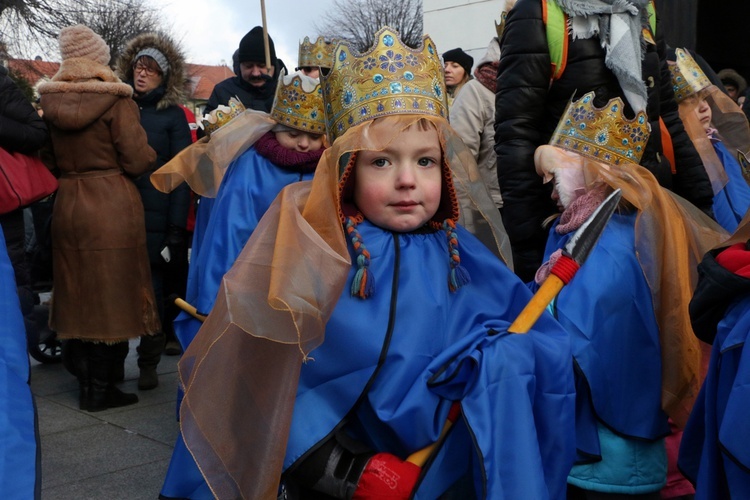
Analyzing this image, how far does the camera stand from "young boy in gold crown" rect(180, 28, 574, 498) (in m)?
2.20

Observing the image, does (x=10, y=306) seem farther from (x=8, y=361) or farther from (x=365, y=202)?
(x=365, y=202)

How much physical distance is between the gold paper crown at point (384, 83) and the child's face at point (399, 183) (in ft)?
0.31

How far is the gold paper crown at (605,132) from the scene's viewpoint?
3.35 m

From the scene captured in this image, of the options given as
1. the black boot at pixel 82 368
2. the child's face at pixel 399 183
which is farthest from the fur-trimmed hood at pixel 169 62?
the child's face at pixel 399 183

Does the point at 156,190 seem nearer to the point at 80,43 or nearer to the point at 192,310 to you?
the point at 80,43

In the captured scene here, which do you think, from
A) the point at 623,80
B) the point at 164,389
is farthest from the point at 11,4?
the point at 623,80

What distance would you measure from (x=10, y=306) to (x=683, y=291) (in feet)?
6.81

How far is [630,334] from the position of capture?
314cm

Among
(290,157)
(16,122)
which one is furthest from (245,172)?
(16,122)

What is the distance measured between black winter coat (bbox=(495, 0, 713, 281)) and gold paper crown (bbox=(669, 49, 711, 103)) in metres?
1.56

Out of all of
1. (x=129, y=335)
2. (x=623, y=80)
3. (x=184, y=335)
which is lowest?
(x=129, y=335)

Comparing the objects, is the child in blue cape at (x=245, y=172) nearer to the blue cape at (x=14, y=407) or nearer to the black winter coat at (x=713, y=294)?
the blue cape at (x=14, y=407)

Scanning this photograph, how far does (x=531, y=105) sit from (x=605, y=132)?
1.17ft

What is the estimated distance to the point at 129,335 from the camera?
18.8ft
